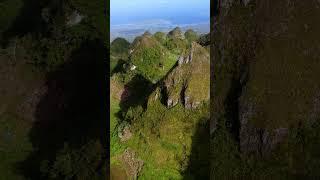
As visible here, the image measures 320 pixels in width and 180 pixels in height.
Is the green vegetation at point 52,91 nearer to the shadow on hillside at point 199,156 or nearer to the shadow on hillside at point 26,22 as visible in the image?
the shadow on hillside at point 26,22

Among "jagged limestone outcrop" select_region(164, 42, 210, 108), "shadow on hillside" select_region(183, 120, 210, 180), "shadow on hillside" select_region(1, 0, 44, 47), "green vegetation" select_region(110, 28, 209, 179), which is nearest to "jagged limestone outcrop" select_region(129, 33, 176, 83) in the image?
"green vegetation" select_region(110, 28, 209, 179)

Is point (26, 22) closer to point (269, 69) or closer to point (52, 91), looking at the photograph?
point (52, 91)

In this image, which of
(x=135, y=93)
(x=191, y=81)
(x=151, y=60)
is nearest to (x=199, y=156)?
(x=191, y=81)

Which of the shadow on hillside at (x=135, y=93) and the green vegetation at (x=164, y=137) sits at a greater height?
the shadow on hillside at (x=135, y=93)

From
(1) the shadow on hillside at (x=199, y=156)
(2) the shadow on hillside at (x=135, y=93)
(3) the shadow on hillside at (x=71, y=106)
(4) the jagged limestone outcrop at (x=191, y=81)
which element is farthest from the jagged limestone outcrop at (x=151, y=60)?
(3) the shadow on hillside at (x=71, y=106)

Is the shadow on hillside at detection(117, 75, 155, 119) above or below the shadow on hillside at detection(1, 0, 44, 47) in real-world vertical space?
below

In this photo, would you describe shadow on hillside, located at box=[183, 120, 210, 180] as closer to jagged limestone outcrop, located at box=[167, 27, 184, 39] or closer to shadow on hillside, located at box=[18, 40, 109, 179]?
shadow on hillside, located at box=[18, 40, 109, 179]
